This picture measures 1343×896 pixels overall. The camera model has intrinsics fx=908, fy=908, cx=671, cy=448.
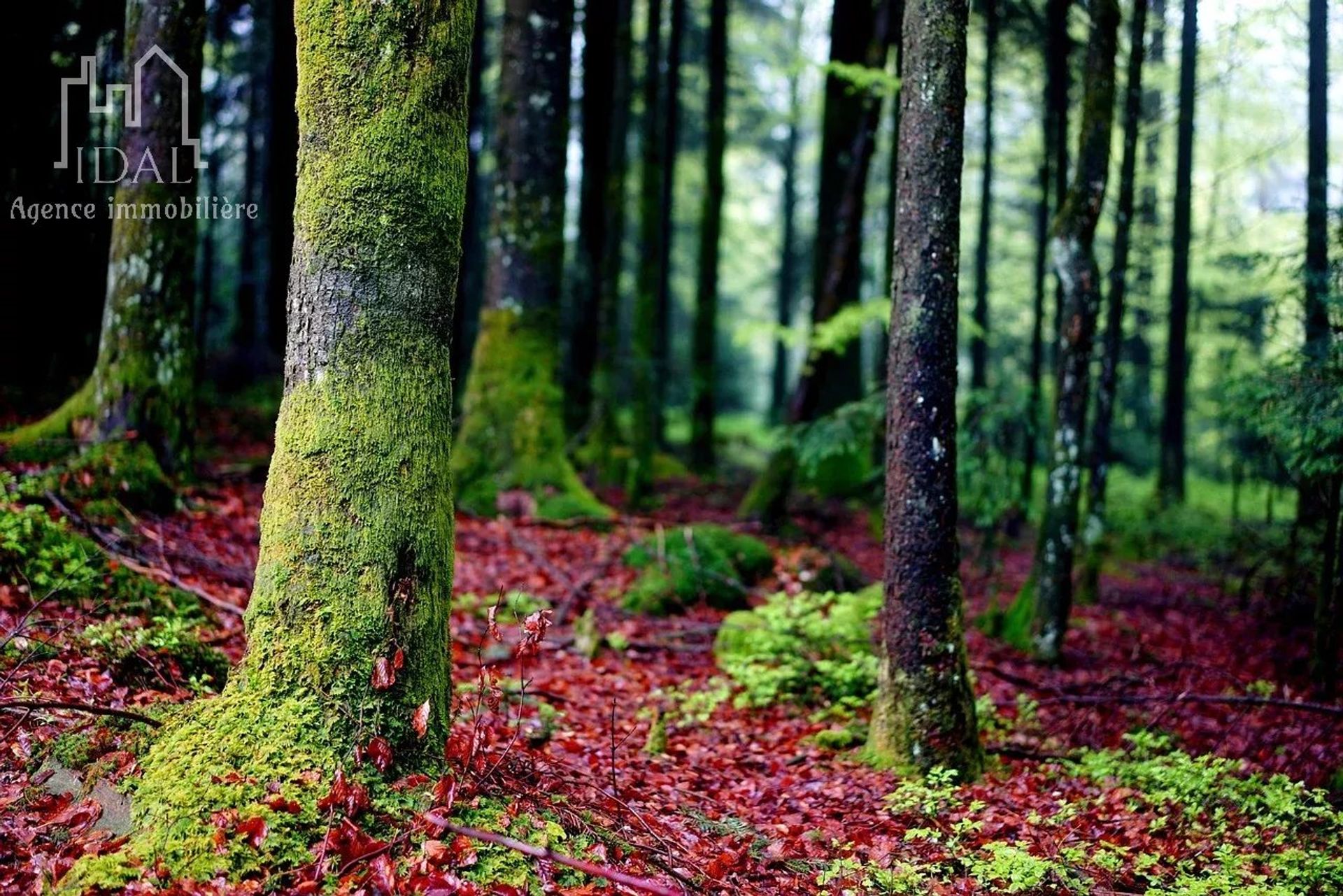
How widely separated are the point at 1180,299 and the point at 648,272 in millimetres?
12257

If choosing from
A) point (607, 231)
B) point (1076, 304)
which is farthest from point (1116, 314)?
point (607, 231)

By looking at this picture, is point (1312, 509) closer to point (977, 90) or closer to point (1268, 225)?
point (977, 90)

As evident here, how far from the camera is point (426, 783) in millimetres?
3709

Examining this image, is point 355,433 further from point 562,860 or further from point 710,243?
point 710,243

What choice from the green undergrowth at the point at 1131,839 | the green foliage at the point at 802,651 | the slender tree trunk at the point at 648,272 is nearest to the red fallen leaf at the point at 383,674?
the green undergrowth at the point at 1131,839

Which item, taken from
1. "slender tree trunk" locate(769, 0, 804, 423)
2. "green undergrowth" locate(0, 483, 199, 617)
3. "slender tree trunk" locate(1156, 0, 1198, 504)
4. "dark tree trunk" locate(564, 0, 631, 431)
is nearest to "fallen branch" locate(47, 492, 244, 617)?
"green undergrowth" locate(0, 483, 199, 617)

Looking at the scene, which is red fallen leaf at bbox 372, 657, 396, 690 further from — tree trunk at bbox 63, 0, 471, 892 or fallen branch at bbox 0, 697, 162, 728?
fallen branch at bbox 0, 697, 162, 728

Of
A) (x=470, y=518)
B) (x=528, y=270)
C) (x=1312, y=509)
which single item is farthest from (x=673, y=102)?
(x=1312, y=509)

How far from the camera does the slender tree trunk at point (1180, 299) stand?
16844 millimetres

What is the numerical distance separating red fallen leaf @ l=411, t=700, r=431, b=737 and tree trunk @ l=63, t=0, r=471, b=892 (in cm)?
3

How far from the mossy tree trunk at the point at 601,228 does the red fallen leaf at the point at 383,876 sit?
12.1 meters

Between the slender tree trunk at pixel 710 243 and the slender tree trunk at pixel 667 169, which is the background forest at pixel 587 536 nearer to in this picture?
the slender tree trunk at pixel 710 243

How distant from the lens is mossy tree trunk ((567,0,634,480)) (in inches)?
605

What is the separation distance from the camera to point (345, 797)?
136 inches
